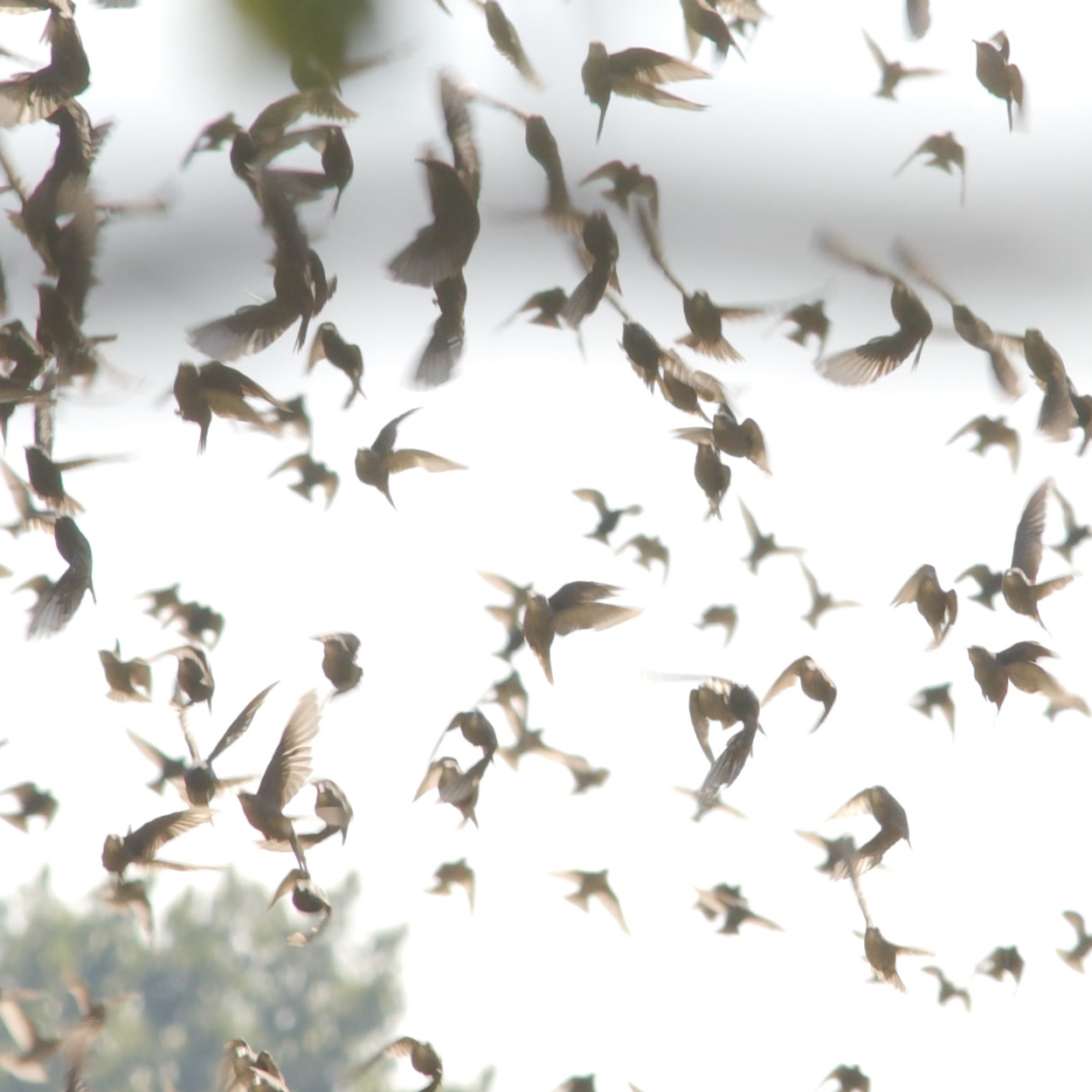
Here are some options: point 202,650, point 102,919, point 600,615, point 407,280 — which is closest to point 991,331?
point 600,615

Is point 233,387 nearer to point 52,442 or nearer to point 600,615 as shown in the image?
point 52,442

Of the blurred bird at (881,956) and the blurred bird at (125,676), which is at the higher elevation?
the blurred bird at (125,676)

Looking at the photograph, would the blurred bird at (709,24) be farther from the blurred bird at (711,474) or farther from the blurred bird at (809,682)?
the blurred bird at (809,682)

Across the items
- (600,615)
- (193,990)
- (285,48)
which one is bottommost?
(193,990)

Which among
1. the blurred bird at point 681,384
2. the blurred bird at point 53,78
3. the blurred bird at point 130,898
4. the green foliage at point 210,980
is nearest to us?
the blurred bird at point 53,78

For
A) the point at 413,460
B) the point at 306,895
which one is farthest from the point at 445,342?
the point at 306,895

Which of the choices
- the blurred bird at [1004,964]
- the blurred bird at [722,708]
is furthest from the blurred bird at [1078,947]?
the blurred bird at [722,708]
